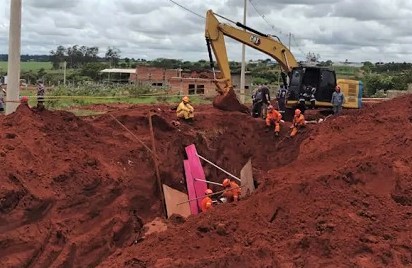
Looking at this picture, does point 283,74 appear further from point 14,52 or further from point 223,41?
point 14,52

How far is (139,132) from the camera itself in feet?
47.2

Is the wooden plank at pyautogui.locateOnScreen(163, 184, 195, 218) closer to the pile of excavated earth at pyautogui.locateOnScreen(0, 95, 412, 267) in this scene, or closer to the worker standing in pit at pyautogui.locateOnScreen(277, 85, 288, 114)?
the pile of excavated earth at pyautogui.locateOnScreen(0, 95, 412, 267)

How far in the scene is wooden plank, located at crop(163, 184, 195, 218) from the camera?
12344mm

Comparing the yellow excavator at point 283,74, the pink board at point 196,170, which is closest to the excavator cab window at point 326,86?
the yellow excavator at point 283,74

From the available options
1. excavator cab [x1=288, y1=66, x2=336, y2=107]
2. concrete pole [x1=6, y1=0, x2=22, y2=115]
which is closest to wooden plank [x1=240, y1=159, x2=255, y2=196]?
concrete pole [x1=6, y1=0, x2=22, y2=115]

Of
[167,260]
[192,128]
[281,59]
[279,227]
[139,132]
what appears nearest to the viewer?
[167,260]

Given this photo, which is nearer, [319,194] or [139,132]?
[319,194]

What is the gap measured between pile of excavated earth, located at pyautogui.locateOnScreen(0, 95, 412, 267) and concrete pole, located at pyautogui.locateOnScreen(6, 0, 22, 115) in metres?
2.68

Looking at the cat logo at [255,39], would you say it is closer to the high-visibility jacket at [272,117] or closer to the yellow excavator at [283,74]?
the yellow excavator at [283,74]

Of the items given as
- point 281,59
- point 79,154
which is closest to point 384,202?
point 79,154

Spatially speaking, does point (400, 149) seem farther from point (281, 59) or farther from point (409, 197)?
point (281, 59)

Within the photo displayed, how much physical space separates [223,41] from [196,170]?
647 cm

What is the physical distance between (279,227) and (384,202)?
1878mm

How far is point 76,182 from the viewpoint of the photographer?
1067 centimetres
